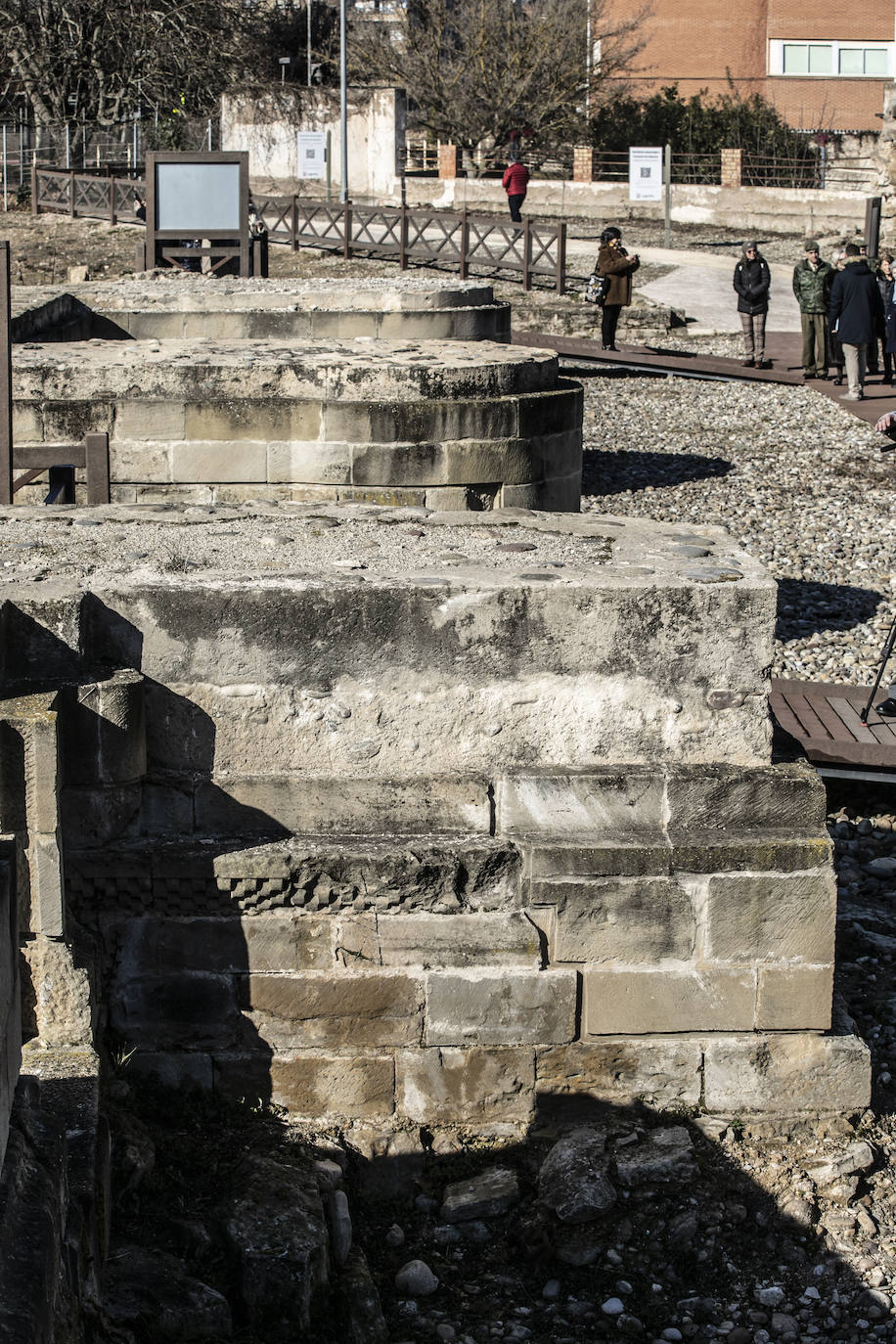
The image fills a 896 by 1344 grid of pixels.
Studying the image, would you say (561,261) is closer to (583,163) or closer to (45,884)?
(583,163)

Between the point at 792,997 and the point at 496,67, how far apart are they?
124 ft

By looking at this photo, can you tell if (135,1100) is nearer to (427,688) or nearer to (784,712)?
(427,688)

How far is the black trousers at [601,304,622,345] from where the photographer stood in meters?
20.1

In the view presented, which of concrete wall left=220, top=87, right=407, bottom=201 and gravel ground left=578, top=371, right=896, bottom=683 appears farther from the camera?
concrete wall left=220, top=87, right=407, bottom=201

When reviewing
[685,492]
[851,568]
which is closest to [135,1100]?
[851,568]

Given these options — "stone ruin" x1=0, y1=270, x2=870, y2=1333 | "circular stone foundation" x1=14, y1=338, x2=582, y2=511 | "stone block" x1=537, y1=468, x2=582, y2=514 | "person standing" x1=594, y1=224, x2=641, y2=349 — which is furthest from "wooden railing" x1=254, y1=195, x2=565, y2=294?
"stone ruin" x1=0, y1=270, x2=870, y2=1333

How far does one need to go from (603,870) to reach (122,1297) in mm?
1634

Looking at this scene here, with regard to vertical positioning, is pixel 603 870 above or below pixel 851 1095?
above

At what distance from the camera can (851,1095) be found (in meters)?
4.50

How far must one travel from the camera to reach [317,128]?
40.7 m

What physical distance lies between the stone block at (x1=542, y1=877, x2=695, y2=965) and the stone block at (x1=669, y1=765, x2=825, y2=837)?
0.20 metres

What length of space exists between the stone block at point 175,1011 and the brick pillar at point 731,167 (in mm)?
34140

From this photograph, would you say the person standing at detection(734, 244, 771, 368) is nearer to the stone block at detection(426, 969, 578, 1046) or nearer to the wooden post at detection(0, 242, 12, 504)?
the wooden post at detection(0, 242, 12, 504)

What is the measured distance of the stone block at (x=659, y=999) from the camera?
439 centimetres
